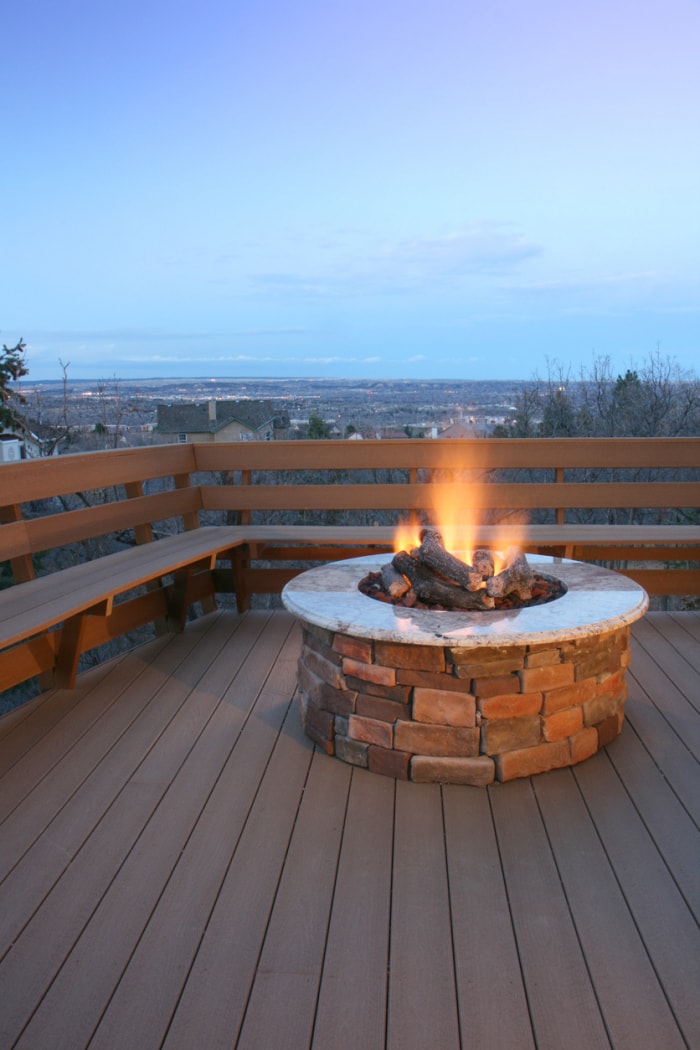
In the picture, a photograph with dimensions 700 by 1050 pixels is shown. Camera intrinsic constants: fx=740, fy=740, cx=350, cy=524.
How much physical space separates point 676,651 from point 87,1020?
3033mm

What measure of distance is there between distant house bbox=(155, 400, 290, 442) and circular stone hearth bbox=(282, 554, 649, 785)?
16.1 ft

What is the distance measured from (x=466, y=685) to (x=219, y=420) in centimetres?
642

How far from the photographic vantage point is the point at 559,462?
14.0 feet

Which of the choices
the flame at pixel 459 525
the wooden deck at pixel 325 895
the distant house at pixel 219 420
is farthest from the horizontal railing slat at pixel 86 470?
the distant house at pixel 219 420

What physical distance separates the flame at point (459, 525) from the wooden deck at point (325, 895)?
94cm

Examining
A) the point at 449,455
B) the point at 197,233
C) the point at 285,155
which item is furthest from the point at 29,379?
the point at 449,455

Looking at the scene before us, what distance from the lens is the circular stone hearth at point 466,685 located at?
7.61 ft

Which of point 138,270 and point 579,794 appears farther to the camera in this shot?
point 138,270

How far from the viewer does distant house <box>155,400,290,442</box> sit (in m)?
7.79

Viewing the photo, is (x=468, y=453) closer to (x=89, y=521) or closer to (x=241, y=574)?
(x=241, y=574)

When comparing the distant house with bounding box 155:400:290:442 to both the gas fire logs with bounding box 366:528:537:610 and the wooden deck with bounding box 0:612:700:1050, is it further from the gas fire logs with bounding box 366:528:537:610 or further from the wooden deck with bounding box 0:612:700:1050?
the wooden deck with bounding box 0:612:700:1050

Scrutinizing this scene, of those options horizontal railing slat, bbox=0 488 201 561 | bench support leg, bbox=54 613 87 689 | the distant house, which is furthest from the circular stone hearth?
the distant house

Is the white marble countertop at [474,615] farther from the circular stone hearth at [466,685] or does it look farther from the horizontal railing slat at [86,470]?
the horizontal railing slat at [86,470]

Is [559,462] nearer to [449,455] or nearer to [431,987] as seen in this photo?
[449,455]
